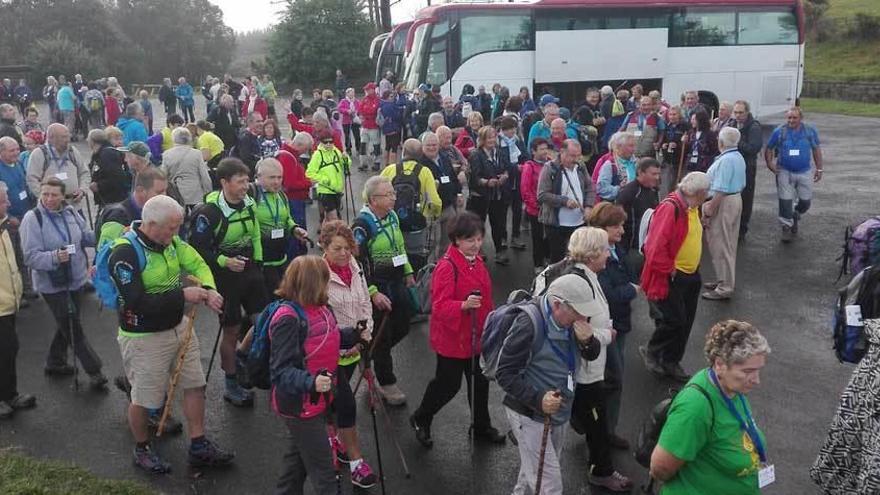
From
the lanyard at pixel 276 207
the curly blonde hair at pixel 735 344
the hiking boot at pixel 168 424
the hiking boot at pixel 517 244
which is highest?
the lanyard at pixel 276 207

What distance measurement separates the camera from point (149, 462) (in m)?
5.35

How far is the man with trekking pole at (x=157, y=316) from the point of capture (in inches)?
191

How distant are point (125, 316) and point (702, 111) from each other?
9.26m

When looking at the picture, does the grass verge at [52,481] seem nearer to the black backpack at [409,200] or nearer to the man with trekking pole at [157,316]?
the man with trekking pole at [157,316]

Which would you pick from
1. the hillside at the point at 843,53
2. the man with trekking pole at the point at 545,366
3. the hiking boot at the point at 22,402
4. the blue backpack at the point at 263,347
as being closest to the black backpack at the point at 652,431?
the man with trekking pole at the point at 545,366

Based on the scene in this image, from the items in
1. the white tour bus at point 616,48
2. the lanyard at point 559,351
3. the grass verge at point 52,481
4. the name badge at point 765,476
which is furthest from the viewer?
the white tour bus at point 616,48

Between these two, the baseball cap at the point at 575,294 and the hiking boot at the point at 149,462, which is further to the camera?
the hiking boot at the point at 149,462

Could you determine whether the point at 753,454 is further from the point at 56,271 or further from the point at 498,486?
the point at 56,271

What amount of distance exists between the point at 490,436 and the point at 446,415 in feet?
2.04

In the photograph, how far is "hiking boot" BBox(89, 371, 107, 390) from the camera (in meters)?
6.79

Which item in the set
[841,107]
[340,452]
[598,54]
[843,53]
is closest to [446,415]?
[340,452]

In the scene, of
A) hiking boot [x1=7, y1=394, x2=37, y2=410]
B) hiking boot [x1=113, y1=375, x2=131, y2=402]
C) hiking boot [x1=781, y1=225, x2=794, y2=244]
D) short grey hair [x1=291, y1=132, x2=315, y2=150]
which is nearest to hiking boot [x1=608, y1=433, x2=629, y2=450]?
hiking boot [x1=113, y1=375, x2=131, y2=402]

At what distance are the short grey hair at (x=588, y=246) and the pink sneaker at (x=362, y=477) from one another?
84.5 inches

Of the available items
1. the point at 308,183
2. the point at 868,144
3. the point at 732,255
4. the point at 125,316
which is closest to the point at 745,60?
the point at 868,144
